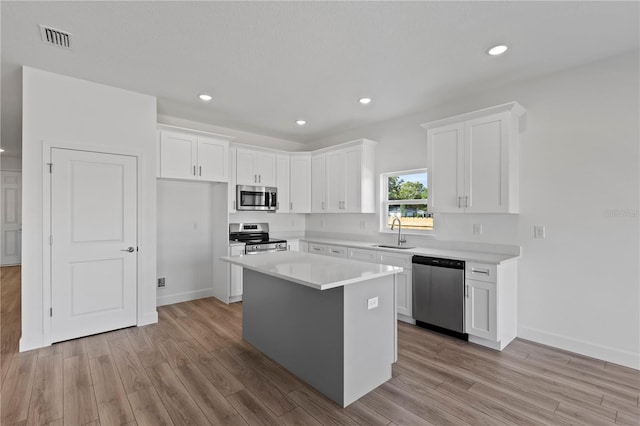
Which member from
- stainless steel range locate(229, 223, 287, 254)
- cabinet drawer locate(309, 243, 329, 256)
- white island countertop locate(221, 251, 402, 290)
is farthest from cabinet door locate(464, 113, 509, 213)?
stainless steel range locate(229, 223, 287, 254)

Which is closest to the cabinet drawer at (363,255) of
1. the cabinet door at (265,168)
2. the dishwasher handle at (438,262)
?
the dishwasher handle at (438,262)

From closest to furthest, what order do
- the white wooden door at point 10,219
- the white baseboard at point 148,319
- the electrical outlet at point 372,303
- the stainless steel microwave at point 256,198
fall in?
the electrical outlet at point 372,303
the white baseboard at point 148,319
the stainless steel microwave at point 256,198
the white wooden door at point 10,219

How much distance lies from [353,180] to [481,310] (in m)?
2.56

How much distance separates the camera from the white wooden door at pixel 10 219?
7645 millimetres

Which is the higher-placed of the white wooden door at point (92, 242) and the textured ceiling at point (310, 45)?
the textured ceiling at point (310, 45)

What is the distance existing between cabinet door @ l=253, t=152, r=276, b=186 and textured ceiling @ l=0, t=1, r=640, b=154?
1380 mm

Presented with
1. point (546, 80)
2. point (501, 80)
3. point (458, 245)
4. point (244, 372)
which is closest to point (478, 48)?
point (501, 80)

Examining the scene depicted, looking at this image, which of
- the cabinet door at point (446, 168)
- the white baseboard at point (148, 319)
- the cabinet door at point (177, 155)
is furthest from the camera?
the cabinet door at point (177, 155)

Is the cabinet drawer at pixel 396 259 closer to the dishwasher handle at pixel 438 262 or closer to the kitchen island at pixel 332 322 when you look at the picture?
the dishwasher handle at pixel 438 262

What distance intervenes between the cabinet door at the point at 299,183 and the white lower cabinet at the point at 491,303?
314cm

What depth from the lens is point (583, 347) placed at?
118 inches

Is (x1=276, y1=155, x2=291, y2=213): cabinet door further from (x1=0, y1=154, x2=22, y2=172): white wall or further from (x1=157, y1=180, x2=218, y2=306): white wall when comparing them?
(x1=0, y1=154, x2=22, y2=172): white wall

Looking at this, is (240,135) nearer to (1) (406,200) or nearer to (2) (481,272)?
(1) (406,200)

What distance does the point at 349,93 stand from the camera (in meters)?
3.73
